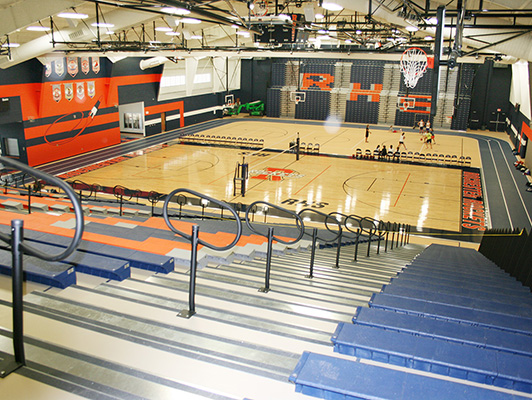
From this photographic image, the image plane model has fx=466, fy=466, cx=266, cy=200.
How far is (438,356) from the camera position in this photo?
2.95m

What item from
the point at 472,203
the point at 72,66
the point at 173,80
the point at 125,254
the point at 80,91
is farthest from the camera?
the point at 173,80

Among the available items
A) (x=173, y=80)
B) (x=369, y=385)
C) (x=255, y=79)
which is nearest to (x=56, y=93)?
(x=173, y=80)

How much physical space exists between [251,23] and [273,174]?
981cm

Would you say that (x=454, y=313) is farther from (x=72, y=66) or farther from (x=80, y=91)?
(x=80, y=91)

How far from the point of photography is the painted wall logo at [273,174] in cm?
2273

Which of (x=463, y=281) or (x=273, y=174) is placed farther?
(x=273, y=174)

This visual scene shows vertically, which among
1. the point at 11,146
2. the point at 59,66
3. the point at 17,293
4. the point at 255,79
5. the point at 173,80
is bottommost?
the point at 11,146

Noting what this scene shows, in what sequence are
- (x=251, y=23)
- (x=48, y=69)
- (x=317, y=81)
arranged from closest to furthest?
(x=251, y=23)
(x=48, y=69)
(x=317, y=81)

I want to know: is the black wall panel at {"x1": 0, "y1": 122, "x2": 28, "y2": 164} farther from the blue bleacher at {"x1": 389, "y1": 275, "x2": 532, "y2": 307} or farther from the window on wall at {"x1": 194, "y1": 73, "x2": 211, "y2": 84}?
the blue bleacher at {"x1": 389, "y1": 275, "x2": 532, "y2": 307}

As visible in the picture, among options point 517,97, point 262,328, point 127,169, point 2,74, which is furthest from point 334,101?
point 262,328

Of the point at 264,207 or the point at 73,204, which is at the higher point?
the point at 73,204

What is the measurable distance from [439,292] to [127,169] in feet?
66.8

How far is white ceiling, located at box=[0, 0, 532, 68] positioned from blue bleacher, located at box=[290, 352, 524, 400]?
9.34 metres

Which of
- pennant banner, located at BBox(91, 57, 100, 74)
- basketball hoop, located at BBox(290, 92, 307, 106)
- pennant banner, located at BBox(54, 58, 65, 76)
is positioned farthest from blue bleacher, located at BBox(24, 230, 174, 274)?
basketball hoop, located at BBox(290, 92, 307, 106)
